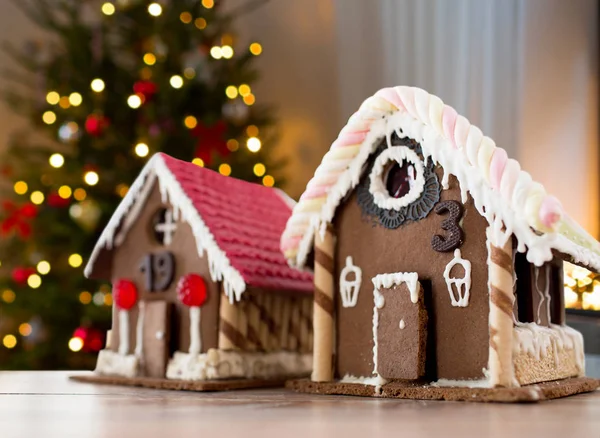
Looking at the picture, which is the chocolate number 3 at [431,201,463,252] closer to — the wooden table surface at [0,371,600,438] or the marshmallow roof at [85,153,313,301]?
the wooden table surface at [0,371,600,438]

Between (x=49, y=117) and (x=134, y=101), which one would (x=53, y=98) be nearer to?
(x=49, y=117)

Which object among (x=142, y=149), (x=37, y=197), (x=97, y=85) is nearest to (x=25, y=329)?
(x=37, y=197)

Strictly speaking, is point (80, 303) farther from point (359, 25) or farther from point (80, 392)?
point (359, 25)

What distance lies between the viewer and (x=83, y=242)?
3604mm

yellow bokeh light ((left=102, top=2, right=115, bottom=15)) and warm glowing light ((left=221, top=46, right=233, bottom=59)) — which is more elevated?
yellow bokeh light ((left=102, top=2, right=115, bottom=15))

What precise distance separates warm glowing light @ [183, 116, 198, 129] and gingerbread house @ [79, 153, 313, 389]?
52.5 inches

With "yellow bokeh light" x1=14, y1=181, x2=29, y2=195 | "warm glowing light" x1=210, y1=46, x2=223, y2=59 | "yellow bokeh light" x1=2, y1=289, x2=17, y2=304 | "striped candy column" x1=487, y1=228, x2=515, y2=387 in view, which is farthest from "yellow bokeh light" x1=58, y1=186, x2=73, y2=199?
"striped candy column" x1=487, y1=228, x2=515, y2=387

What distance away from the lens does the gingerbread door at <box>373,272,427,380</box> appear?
71.2 inches

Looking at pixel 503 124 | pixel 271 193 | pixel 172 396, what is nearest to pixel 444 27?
pixel 503 124

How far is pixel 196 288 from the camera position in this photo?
7.17ft

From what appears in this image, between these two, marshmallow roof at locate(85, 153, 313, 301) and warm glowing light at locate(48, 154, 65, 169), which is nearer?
marshmallow roof at locate(85, 153, 313, 301)

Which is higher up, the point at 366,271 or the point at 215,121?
the point at 215,121

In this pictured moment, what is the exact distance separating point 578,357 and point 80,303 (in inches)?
96.7

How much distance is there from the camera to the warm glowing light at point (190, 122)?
380 centimetres
